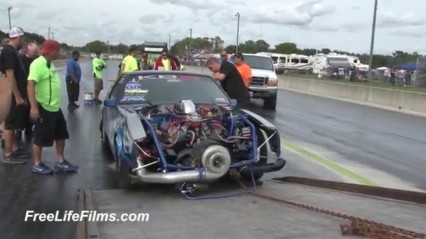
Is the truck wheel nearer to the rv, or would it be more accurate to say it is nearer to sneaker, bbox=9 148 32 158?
sneaker, bbox=9 148 32 158

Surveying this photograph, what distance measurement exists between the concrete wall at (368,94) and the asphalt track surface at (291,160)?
406 cm

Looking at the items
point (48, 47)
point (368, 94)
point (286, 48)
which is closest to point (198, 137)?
point (48, 47)

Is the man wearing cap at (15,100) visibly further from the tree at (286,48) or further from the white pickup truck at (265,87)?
the tree at (286,48)

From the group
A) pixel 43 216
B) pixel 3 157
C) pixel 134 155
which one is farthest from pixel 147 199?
pixel 3 157

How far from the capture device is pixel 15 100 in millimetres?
7879

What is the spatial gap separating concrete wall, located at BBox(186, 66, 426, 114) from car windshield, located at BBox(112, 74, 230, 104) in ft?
46.8

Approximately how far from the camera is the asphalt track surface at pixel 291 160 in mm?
5746

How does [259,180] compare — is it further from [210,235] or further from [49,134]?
[49,134]

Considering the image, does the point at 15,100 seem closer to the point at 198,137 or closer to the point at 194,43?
the point at 198,137

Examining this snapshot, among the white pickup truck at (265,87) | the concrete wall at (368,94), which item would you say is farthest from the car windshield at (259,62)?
the concrete wall at (368,94)

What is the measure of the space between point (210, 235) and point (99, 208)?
4.66 ft

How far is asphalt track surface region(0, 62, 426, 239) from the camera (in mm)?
5746

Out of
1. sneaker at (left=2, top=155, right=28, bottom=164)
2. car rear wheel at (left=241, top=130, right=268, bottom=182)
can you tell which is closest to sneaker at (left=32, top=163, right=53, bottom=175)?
sneaker at (left=2, top=155, right=28, bottom=164)

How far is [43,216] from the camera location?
17.8ft
